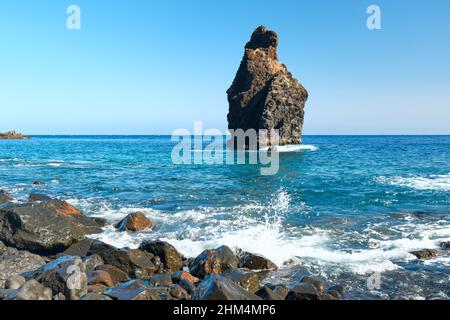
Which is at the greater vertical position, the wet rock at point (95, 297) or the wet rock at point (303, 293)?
the wet rock at point (95, 297)

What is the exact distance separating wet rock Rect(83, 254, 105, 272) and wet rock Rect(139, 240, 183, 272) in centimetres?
160

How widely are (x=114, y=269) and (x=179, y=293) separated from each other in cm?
240

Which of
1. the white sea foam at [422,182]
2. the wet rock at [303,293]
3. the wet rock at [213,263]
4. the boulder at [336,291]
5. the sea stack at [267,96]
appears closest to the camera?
the wet rock at [303,293]

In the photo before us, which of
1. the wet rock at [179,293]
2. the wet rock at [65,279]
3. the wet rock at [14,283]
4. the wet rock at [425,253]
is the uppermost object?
the wet rock at [65,279]

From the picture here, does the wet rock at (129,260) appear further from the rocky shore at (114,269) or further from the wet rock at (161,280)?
the wet rock at (161,280)

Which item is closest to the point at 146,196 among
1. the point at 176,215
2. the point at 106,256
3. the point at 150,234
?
the point at 176,215

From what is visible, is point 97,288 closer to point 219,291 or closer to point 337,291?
point 219,291

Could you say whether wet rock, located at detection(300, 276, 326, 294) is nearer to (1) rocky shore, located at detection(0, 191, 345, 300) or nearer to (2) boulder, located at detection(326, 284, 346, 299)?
(1) rocky shore, located at detection(0, 191, 345, 300)

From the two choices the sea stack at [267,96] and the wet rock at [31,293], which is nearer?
the wet rock at [31,293]

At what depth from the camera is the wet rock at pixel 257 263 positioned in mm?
11328

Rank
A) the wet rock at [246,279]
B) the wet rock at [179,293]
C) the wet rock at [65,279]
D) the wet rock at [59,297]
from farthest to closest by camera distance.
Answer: the wet rock at [246,279]
the wet rock at [179,293]
the wet rock at [65,279]
the wet rock at [59,297]

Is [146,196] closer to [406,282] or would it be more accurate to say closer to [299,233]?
[299,233]

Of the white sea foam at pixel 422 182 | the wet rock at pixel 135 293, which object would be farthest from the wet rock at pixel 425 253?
the white sea foam at pixel 422 182

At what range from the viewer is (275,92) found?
74.9 metres
